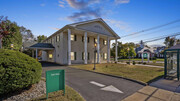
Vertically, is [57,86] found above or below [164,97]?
above

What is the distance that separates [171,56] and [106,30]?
50.7ft

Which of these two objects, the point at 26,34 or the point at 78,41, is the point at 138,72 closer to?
the point at 78,41

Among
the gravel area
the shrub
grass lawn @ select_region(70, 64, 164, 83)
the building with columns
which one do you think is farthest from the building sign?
the building with columns

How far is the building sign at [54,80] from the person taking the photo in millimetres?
3687

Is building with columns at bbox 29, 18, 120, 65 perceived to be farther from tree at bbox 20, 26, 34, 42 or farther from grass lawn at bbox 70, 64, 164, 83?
tree at bbox 20, 26, 34, 42

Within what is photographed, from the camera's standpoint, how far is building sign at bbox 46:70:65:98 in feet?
12.1

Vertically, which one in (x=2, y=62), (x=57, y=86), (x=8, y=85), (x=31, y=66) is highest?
(x=2, y=62)

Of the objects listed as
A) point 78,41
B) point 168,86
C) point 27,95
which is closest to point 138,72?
point 168,86

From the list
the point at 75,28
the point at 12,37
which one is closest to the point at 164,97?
the point at 75,28

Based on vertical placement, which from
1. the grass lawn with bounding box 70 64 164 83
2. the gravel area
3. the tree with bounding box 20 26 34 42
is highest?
the tree with bounding box 20 26 34 42

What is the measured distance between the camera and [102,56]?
23.3 meters

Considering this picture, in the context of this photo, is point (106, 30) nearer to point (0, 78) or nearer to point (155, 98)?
point (155, 98)

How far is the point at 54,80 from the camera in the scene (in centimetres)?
388

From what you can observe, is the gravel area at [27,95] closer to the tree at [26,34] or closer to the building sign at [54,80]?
the building sign at [54,80]
